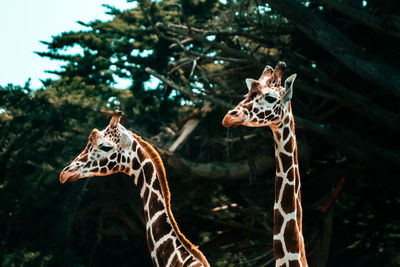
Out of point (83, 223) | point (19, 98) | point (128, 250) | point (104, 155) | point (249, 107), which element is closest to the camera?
point (249, 107)

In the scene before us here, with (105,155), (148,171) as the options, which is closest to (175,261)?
(148,171)

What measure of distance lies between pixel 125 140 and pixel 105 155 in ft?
0.87

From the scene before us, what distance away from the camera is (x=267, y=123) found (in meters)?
6.00

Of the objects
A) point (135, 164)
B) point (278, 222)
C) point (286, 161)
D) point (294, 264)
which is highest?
point (286, 161)

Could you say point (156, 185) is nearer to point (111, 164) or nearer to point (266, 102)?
point (111, 164)

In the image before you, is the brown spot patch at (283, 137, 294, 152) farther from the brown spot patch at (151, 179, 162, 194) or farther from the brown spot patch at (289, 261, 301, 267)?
the brown spot patch at (151, 179, 162, 194)

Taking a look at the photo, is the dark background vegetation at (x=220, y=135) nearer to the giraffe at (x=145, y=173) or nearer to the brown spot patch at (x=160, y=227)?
the giraffe at (x=145, y=173)

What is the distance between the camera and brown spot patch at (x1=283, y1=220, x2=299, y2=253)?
5.85 meters

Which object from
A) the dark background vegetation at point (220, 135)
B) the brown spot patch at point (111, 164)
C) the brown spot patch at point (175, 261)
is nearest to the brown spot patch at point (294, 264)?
the brown spot patch at point (175, 261)

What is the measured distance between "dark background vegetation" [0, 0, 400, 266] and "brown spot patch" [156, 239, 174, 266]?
514 cm

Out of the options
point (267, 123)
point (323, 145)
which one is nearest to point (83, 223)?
point (323, 145)

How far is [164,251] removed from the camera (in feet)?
20.9

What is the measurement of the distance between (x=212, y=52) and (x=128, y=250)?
20.0 ft

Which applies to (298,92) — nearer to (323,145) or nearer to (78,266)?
(323,145)
